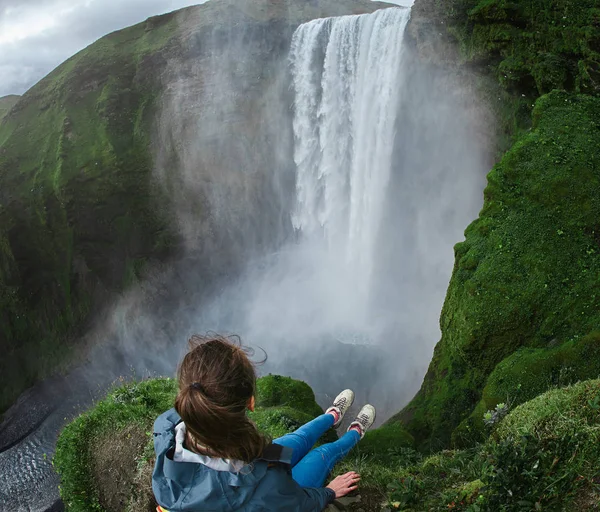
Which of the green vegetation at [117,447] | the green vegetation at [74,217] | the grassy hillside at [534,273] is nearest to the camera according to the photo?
the green vegetation at [117,447]

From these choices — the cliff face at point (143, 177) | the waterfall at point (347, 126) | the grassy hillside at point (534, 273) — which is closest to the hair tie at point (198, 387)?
the grassy hillside at point (534, 273)

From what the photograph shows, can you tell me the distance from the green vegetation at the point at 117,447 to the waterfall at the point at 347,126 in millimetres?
11705

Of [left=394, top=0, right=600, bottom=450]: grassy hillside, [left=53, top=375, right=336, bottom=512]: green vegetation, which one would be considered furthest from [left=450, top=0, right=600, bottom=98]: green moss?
[left=53, top=375, right=336, bottom=512]: green vegetation

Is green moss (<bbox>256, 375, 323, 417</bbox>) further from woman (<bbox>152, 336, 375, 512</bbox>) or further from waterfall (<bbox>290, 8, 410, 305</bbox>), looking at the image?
waterfall (<bbox>290, 8, 410, 305</bbox>)

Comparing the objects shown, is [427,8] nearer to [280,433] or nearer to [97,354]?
[280,433]

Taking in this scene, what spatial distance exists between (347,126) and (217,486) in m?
18.7

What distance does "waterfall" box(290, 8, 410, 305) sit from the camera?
1795cm

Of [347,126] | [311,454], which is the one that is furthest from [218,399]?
[347,126]

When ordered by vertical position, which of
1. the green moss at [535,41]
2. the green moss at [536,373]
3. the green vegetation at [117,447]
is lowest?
the green moss at [536,373]

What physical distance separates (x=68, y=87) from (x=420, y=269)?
23.2 meters

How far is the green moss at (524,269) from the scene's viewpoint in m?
8.27

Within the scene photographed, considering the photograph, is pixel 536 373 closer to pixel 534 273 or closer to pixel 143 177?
pixel 534 273

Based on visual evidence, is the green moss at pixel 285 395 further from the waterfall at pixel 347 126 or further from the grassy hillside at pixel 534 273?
the waterfall at pixel 347 126

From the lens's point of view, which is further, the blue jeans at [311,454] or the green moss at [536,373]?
the green moss at [536,373]
